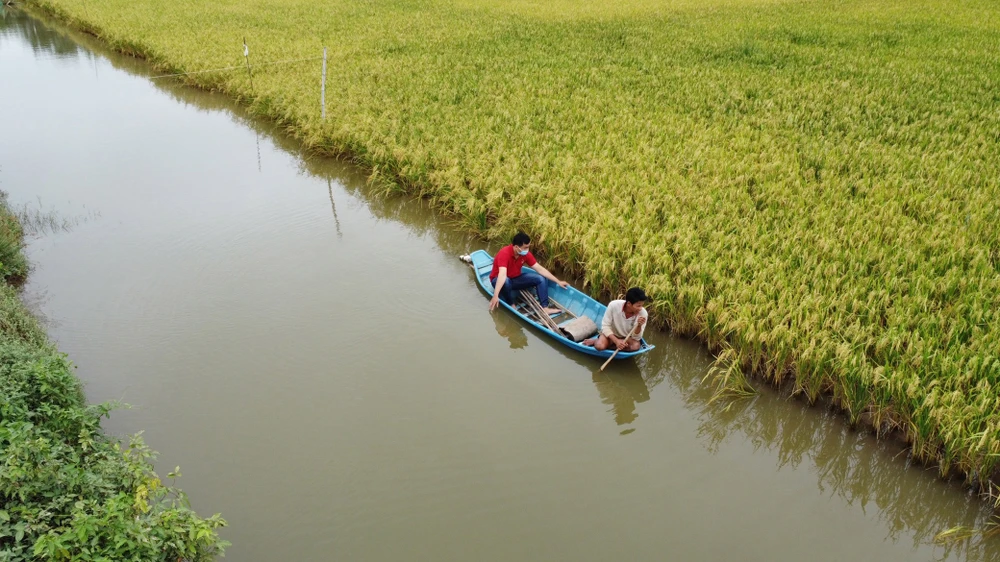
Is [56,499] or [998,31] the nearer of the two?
[56,499]

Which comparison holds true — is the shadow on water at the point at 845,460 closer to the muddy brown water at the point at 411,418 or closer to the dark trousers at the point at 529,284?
the muddy brown water at the point at 411,418

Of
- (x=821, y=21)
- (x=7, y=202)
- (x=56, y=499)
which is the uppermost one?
(x=821, y=21)

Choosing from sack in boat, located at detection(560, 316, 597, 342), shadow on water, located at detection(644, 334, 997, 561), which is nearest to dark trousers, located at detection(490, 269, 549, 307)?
sack in boat, located at detection(560, 316, 597, 342)

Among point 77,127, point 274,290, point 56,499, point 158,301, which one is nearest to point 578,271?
point 274,290

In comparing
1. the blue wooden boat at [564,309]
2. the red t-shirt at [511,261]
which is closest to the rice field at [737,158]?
the blue wooden boat at [564,309]

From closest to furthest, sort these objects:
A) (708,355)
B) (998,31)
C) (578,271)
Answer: (708,355) → (578,271) → (998,31)

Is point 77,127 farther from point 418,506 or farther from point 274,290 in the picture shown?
point 418,506
